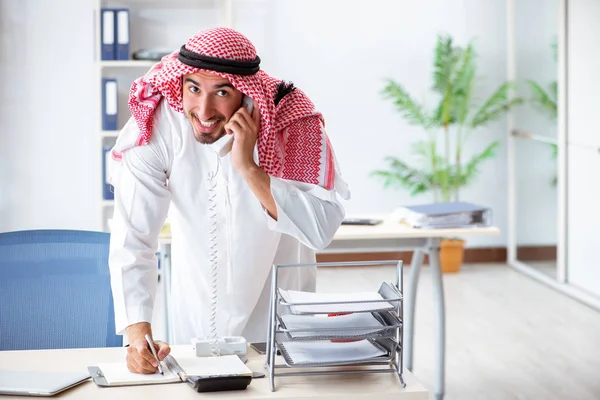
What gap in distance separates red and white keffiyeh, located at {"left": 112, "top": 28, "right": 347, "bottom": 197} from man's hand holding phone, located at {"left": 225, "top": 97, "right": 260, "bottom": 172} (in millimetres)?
48

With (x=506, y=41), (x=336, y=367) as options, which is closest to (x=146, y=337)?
(x=336, y=367)

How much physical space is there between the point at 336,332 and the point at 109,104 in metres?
4.38

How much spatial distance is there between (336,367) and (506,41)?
5.18 m

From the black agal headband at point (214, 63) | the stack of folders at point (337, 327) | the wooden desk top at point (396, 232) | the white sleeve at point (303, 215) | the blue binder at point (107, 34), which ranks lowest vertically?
the stack of folders at point (337, 327)

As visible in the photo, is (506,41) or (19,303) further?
(506,41)

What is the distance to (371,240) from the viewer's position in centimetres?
402

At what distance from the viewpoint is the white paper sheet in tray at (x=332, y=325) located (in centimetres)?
197

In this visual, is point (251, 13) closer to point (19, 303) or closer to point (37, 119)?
point (37, 119)

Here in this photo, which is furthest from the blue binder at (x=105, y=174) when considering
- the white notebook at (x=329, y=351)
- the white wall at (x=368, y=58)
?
the white notebook at (x=329, y=351)

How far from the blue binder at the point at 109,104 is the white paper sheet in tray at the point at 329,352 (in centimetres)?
424

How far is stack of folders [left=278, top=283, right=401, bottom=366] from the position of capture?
6.47ft

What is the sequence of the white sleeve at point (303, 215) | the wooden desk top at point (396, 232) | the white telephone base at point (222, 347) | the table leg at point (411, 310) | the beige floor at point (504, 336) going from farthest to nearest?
the beige floor at point (504, 336)
the table leg at point (411, 310)
the wooden desk top at point (396, 232)
the white sleeve at point (303, 215)
the white telephone base at point (222, 347)

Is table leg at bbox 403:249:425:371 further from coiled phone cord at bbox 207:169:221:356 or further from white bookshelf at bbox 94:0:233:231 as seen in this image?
white bookshelf at bbox 94:0:233:231

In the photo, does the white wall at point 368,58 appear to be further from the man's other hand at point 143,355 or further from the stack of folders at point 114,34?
the man's other hand at point 143,355
